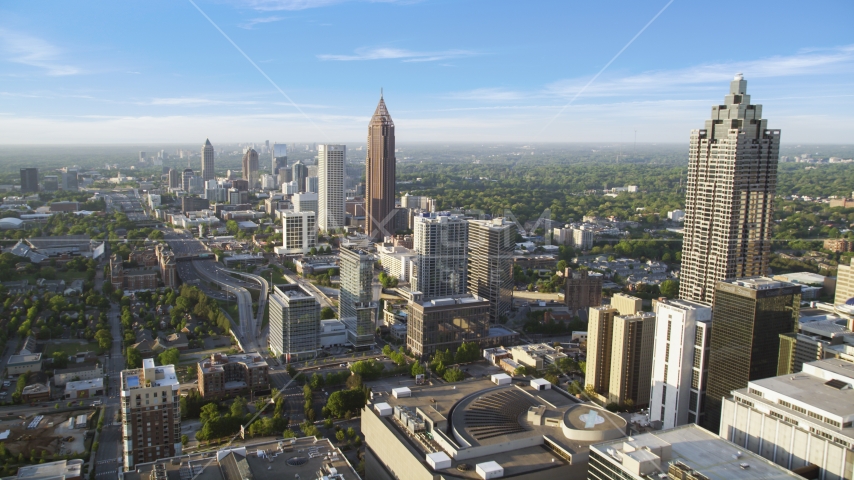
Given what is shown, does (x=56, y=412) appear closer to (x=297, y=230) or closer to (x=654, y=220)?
(x=297, y=230)

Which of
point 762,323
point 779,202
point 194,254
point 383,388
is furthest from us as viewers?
point 779,202

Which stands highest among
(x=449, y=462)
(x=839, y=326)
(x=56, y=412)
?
(x=839, y=326)

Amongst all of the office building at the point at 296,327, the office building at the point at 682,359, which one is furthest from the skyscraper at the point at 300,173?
the office building at the point at 682,359

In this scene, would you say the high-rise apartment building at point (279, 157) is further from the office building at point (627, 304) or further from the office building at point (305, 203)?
the office building at point (627, 304)

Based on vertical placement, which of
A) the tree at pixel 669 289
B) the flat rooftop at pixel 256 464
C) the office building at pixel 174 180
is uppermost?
the office building at pixel 174 180

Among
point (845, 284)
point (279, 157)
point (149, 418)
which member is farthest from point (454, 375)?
point (279, 157)

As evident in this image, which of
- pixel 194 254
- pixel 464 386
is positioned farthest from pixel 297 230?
pixel 464 386

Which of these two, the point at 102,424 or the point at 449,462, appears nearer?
the point at 449,462
